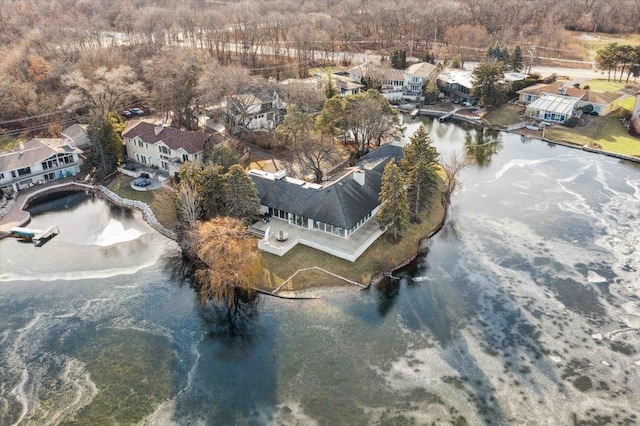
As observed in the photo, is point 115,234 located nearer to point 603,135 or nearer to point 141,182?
point 141,182

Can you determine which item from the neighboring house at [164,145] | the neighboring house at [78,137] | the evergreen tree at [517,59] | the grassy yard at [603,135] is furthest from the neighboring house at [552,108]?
the neighboring house at [78,137]

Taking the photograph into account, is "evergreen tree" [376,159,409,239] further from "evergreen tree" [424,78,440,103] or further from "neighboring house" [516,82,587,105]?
"neighboring house" [516,82,587,105]

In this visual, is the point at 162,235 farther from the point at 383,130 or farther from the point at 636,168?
the point at 636,168

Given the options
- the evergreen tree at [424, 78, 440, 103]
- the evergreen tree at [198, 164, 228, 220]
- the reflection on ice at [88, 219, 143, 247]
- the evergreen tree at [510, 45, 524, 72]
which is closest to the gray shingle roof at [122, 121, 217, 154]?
the reflection on ice at [88, 219, 143, 247]

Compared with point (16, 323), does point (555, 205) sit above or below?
above

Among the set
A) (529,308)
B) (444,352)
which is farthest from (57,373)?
(529,308)

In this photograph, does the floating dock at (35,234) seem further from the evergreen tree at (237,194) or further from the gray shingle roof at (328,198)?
the gray shingle roof at (328,198)
